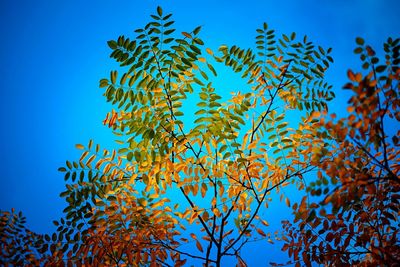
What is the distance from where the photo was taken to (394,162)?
111 inches

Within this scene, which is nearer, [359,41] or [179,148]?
[359,41]

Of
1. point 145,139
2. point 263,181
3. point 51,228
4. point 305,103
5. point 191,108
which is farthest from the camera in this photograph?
point 191,108

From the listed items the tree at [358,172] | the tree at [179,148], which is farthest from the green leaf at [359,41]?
the tree at [179,148]

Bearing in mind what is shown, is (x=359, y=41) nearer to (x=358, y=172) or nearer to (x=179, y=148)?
(x=358, y=172)

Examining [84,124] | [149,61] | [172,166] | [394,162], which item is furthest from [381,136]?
[84,124]

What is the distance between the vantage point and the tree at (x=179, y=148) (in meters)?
2.69

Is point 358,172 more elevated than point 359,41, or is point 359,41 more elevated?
point 359,41

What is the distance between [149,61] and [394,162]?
2524 mm

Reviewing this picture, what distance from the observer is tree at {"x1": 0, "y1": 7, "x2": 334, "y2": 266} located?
2.69 m

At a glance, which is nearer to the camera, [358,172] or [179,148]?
[358,172]

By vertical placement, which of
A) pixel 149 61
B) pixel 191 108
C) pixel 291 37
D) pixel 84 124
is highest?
pixel 191 108

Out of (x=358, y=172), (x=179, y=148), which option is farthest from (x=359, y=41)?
(x=179, y=148)

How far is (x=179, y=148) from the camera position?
2.90m

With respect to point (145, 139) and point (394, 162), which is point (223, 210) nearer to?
point (145, 139)
